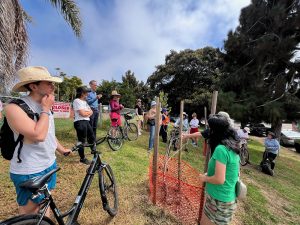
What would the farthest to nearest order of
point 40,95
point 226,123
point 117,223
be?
point 117,223 < point 226,123 < point 40,95

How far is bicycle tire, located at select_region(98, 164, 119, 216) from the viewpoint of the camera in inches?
127

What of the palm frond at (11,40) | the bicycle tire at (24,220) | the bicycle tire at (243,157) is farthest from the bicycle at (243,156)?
the bicycle tire at (24,220)

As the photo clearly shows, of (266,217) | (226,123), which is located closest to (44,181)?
(226,123)

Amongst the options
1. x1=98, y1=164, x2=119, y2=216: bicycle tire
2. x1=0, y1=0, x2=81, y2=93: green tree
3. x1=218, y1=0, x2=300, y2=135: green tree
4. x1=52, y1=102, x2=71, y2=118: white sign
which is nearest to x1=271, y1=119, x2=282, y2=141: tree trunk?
x1=218, y1=0, x2=300, y2=135: green tree

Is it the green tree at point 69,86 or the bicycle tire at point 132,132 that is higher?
the green tree at point 69,86

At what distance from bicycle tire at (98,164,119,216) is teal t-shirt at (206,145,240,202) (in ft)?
4.50

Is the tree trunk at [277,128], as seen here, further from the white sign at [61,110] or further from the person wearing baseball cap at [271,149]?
the white sign at [61,110]

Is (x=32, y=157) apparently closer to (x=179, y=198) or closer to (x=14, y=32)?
(x=179, y=198)

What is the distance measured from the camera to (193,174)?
5656 millimetres

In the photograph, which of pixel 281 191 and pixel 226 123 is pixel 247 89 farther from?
pixel 226 123

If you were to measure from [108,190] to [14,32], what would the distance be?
4521 millimetres

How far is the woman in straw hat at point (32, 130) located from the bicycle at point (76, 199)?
0.12 m

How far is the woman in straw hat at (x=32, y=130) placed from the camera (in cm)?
183

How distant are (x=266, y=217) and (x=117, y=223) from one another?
3.22 meters
